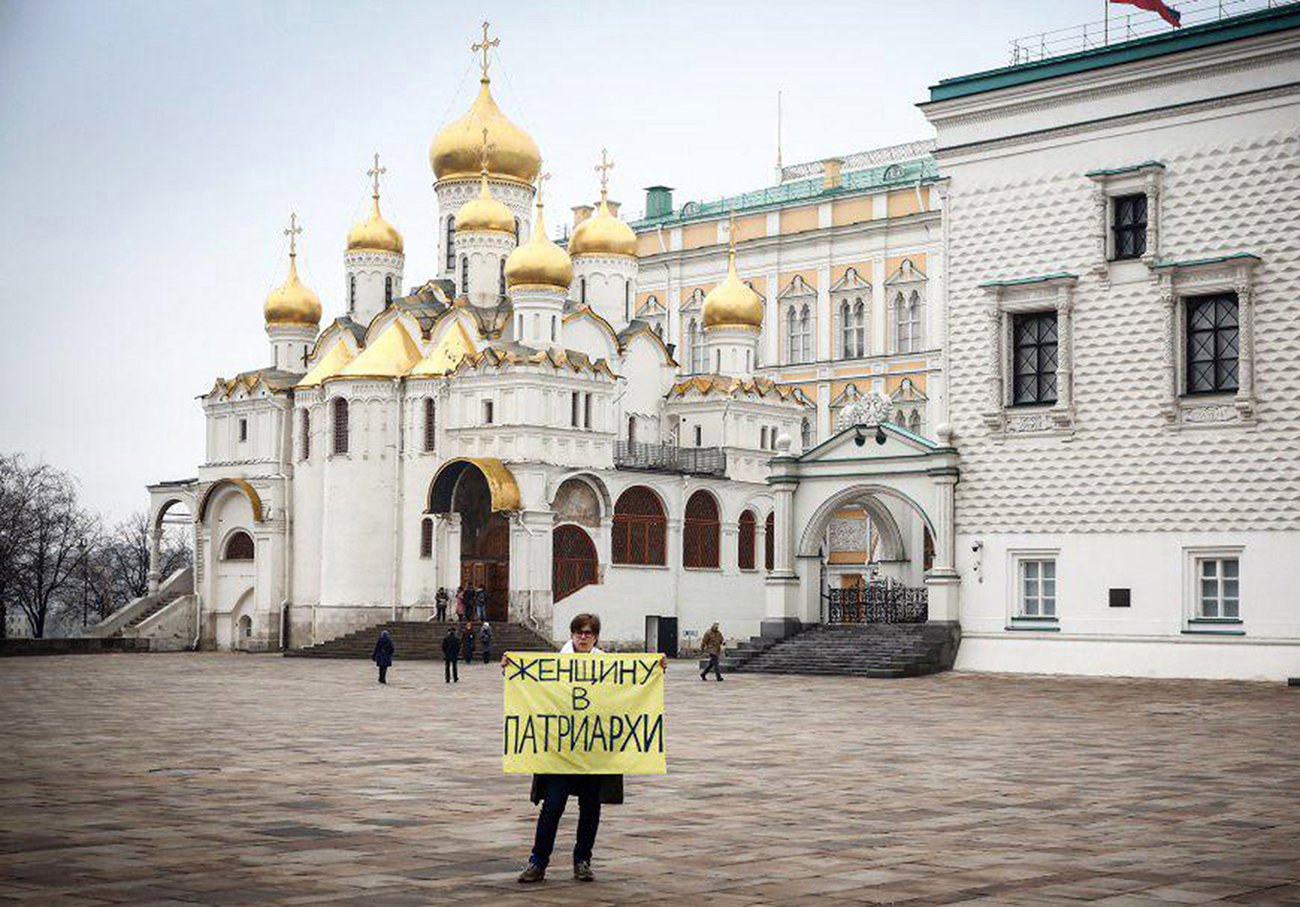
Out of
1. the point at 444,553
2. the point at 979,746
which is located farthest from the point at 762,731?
the point at 444,553

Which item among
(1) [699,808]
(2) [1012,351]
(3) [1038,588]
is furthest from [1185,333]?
(1) [699,808]

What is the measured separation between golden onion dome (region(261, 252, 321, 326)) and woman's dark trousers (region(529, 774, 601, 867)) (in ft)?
151

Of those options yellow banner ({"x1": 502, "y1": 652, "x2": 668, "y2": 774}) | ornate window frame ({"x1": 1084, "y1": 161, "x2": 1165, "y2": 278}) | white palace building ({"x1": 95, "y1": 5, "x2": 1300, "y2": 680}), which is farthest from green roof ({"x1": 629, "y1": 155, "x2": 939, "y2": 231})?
yellow banner ({"x1": 502, "y1": 652, "x2": 668, "y2": 774})

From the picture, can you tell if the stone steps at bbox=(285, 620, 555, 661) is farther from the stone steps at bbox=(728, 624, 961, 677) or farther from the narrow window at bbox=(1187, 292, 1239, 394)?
the narrow window at bbox=(1187, 292, 1239, 394)

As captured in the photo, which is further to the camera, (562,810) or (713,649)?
(713,649)

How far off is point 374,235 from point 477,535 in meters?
13.0

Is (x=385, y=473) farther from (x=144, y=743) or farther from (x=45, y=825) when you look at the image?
(x=45, y=825)

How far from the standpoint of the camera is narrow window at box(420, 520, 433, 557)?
150ft

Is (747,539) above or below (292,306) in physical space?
below

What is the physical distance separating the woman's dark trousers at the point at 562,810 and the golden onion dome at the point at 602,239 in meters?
42.8

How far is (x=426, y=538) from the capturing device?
150 ft

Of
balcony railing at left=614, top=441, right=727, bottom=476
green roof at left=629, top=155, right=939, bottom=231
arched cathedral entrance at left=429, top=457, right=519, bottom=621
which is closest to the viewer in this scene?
arched cathedral entrance at left=429, top=457, right=519, bottom=621

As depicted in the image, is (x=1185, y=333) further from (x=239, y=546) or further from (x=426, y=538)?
(x=239, y=546)

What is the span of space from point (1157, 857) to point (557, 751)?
3672 mm
